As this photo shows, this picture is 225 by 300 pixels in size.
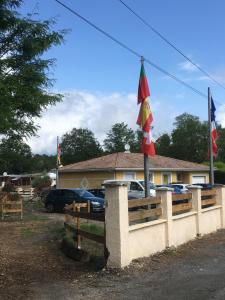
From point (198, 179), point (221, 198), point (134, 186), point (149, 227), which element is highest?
point (198, 179)

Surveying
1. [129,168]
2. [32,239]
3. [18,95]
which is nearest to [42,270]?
[32,239]

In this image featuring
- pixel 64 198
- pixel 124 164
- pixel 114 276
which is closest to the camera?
pixel 114 276

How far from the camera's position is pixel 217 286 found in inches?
332

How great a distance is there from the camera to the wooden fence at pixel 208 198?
1666 centimetres

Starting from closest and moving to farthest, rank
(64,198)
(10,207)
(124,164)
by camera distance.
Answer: (10,207) → (64,198) → (124,164)

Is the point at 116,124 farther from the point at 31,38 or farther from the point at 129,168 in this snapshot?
the point at 31,38

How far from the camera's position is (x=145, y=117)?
1423cm

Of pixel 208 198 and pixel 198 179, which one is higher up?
pixel 198 179

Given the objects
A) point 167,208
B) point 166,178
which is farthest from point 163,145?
point 167,208

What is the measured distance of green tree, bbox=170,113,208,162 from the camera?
9431 centimetres

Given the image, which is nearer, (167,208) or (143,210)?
(143,210)

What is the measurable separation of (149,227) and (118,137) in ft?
324

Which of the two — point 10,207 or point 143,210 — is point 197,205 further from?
point 10,207

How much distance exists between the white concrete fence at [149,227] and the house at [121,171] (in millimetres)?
22004
